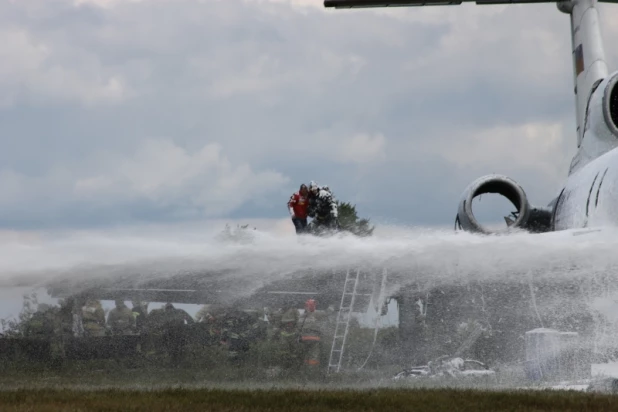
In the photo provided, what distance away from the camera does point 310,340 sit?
15.5 metres

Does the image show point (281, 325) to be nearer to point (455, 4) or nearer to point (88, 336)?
point (88, 336)

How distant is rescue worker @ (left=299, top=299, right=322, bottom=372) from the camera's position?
50.6 ft

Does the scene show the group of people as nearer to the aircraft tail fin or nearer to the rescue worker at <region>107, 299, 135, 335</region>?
the rescue worker at <region>107, 299, 135, 335</region>

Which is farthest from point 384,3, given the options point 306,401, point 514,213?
point 306,401

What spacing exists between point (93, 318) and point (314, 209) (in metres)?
7.69

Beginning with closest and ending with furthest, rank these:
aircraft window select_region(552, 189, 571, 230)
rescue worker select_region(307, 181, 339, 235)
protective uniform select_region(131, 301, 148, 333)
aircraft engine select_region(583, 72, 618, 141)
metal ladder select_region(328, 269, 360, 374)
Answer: metal ladder select_region(328, 269, 360, 374) < protective uniform select_region(131, 301, 148, 333) < rescue worker select_region(307, 181, 339, 235) < aircraft engine select_region(583, 72, 618, 141) < aircraft window select_region(552, 189, 571, 230)

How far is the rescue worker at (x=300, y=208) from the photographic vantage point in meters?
22.6

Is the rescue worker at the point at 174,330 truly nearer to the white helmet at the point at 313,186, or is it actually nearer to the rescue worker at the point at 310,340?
Result: the rescue worker at the point at 310,340

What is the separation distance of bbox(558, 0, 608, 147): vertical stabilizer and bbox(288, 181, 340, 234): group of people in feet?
27.7

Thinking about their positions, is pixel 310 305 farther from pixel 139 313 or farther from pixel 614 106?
pixel 614 106

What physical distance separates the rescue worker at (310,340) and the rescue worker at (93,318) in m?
2.97

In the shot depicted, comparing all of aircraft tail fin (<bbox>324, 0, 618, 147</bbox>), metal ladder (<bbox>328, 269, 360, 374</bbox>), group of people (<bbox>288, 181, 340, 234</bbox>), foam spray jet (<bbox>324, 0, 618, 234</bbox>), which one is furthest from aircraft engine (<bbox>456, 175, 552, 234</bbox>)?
metal ladder (<bbox>328, 269, 360, 374</bbox>)

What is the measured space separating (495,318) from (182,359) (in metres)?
4.68

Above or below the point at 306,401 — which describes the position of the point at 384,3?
above
